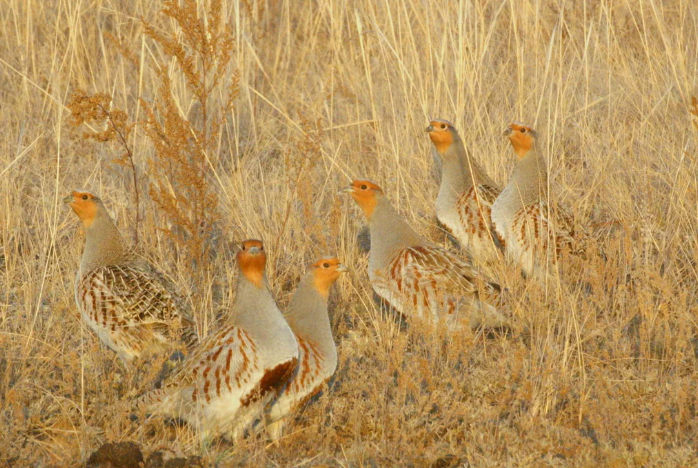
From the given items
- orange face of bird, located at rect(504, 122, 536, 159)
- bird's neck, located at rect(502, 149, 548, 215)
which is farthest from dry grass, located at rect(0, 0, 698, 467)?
bird's neck, located at rect(502, 149, 548, 215)

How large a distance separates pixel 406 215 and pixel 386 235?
1.10 meters

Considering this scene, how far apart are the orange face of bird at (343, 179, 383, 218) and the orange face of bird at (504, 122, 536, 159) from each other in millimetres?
972

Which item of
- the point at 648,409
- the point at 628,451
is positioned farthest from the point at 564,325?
the point at 628,451

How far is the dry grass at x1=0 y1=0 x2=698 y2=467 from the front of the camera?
152 inches

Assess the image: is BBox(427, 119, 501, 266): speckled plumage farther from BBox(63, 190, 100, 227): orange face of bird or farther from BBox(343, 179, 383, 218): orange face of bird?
BBox(63, 190, 100, 227): orange face of bird

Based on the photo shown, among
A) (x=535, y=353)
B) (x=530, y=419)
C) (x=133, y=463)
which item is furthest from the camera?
(x=535, y=353)

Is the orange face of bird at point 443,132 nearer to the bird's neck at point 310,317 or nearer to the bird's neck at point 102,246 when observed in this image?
the bird's neck at point 310,317

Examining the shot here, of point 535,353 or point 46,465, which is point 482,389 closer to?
point 535,353

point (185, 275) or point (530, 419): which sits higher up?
point (185, 275)

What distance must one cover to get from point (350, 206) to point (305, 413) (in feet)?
7.92

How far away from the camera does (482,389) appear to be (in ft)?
14.2

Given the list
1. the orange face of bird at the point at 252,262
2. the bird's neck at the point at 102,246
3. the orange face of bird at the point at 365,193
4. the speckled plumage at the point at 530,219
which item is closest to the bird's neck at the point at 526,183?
the speckled plumage at the point at 530,219

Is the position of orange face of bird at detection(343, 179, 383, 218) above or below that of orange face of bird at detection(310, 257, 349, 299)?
above

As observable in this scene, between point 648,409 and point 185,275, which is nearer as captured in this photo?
point 648,409
